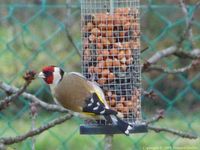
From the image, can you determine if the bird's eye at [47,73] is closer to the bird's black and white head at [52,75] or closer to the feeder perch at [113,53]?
the bird's black and white head at [52,75]

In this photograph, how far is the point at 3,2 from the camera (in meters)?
6.91

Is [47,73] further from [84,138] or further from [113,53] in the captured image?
[84,138]

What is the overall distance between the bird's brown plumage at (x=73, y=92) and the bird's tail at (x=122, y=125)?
0.15 m

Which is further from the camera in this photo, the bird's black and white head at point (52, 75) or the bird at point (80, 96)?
the bird's black and white head at point (52, 75)

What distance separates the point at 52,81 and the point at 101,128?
11.5 inches

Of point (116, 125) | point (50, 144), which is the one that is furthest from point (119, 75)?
point (50, 144)

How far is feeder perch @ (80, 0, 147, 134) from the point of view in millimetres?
3596

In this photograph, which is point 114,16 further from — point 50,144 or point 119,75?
point 50,144

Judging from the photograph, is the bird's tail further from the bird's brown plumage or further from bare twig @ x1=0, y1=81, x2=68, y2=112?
bare twig @ x1=0, y1=81, x2=68, y2=112

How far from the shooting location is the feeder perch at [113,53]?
11.8ft

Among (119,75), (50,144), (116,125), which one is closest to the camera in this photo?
(116,125)

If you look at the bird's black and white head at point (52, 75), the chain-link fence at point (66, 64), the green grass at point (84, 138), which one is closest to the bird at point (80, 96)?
the bird's black and white head at point (52, 75)

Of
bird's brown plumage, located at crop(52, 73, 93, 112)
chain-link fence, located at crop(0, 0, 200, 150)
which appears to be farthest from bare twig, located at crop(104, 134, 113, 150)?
chain-link fence, located at crop(0, 0, 200, 150)

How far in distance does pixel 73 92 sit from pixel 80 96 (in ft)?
0.12
